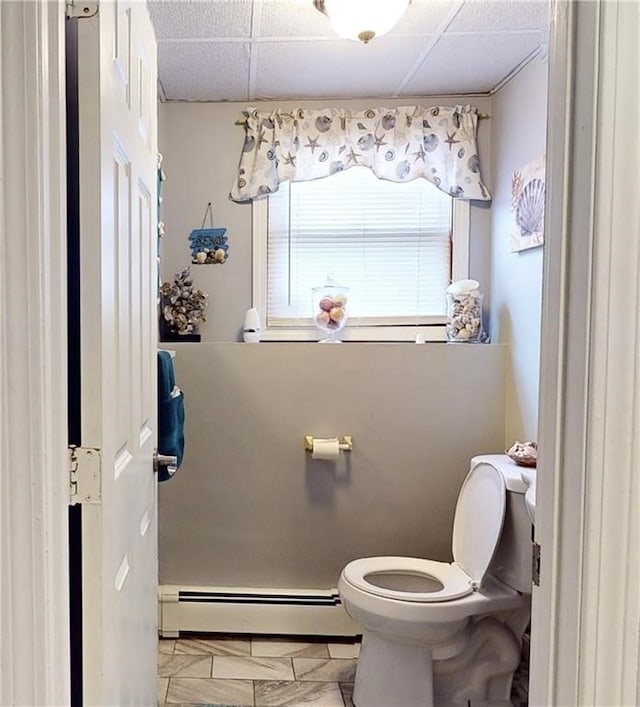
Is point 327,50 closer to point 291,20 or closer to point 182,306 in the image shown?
point 291,20

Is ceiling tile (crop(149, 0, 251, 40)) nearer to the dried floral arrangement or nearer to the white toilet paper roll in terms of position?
the dried floral arrangement

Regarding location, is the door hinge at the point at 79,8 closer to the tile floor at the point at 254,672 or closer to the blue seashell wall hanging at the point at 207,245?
the blue seashell wall hanging at the point at 207,245

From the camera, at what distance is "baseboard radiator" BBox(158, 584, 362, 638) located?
94.0 inches

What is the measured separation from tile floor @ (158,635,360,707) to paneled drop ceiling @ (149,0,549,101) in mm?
2236

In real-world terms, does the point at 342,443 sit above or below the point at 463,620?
above

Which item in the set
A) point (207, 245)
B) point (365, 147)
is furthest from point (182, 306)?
point (365, 147)

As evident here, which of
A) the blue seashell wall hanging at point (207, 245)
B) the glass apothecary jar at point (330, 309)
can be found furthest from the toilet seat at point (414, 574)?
the blue seashell wall hanging at point (207, 245)

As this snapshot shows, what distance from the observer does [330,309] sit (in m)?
2.50

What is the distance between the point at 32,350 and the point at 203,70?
5.77 feet

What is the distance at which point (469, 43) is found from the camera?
6.70ft

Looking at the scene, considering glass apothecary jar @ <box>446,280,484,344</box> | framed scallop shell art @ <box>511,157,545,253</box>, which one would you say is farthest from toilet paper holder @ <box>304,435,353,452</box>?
framed scallop shell art @ <box>511,157,545,253</box>

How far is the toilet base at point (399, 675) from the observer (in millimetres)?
1893

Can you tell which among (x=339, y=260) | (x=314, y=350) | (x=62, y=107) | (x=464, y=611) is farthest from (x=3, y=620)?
(x=339, y=260)

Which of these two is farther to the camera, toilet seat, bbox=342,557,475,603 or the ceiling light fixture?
toilet seat, bbox=342,557,475,603
